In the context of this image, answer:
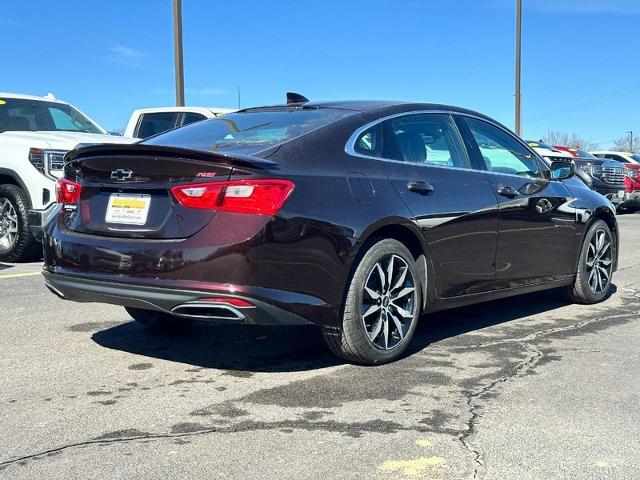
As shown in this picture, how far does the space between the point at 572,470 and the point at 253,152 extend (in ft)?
7.33

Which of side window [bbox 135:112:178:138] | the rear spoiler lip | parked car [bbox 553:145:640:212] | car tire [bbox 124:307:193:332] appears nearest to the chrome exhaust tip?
the rear spoiler lip

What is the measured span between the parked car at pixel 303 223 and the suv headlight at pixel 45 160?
3795 millimetres

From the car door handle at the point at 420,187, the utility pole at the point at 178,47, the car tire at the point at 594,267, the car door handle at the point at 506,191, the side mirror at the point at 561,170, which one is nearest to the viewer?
the car door handle at the point at 420,187

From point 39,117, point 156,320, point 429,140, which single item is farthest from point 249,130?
point 39,117

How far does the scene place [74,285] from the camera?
14.0 ft

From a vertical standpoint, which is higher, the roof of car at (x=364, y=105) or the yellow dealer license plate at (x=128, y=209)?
the roof of car at (x=364, y=105)

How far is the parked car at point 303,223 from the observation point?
3.92m

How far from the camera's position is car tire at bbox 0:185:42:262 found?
28.4 feet

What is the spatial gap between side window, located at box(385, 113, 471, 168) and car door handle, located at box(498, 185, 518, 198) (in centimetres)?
33

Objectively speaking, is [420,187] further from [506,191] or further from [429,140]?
[506,191]

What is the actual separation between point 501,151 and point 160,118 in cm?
709

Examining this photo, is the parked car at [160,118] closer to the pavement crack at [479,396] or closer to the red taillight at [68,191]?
the red taillight at [68,191]

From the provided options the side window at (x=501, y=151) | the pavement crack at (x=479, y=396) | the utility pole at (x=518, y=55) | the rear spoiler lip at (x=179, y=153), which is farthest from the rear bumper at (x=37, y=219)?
the utility pole at (x=518, y=55)

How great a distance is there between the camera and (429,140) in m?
5.16
